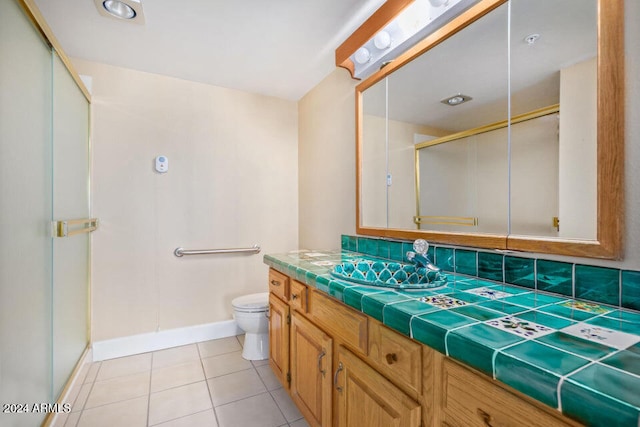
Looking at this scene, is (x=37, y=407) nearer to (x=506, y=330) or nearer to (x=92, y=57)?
(x=506, y=330)

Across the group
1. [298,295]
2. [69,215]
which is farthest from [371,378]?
[69,215]

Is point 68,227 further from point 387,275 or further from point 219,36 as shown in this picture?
point 387,275

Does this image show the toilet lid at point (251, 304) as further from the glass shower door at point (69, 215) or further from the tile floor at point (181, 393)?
the glass shower door at point (69, 215)

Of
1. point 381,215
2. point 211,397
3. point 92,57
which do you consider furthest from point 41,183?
point 381,215

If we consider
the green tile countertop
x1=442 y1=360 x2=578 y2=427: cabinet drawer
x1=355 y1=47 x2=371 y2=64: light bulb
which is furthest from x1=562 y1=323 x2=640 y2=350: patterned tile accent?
x1=355 y1=47 x2=371 y2=64: light bulb

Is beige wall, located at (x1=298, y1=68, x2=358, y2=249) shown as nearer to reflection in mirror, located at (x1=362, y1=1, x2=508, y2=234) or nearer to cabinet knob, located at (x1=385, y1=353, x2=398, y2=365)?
reflection in mirror, located at (x1=362, y1=1, x2=508, y2=234)

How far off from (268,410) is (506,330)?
148 centimetres

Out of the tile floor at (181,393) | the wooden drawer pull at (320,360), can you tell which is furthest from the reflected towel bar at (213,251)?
the wooden drawer pull at (320,360)

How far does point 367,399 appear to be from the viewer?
0.99 metres

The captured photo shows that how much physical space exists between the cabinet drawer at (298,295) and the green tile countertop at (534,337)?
35cm

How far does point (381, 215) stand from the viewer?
1831mm

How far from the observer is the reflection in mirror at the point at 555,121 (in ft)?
2.94

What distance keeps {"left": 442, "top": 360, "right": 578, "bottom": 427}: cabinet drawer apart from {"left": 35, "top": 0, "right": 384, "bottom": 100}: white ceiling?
1.72 meters

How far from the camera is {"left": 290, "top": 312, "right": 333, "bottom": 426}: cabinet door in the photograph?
4.06 feet
